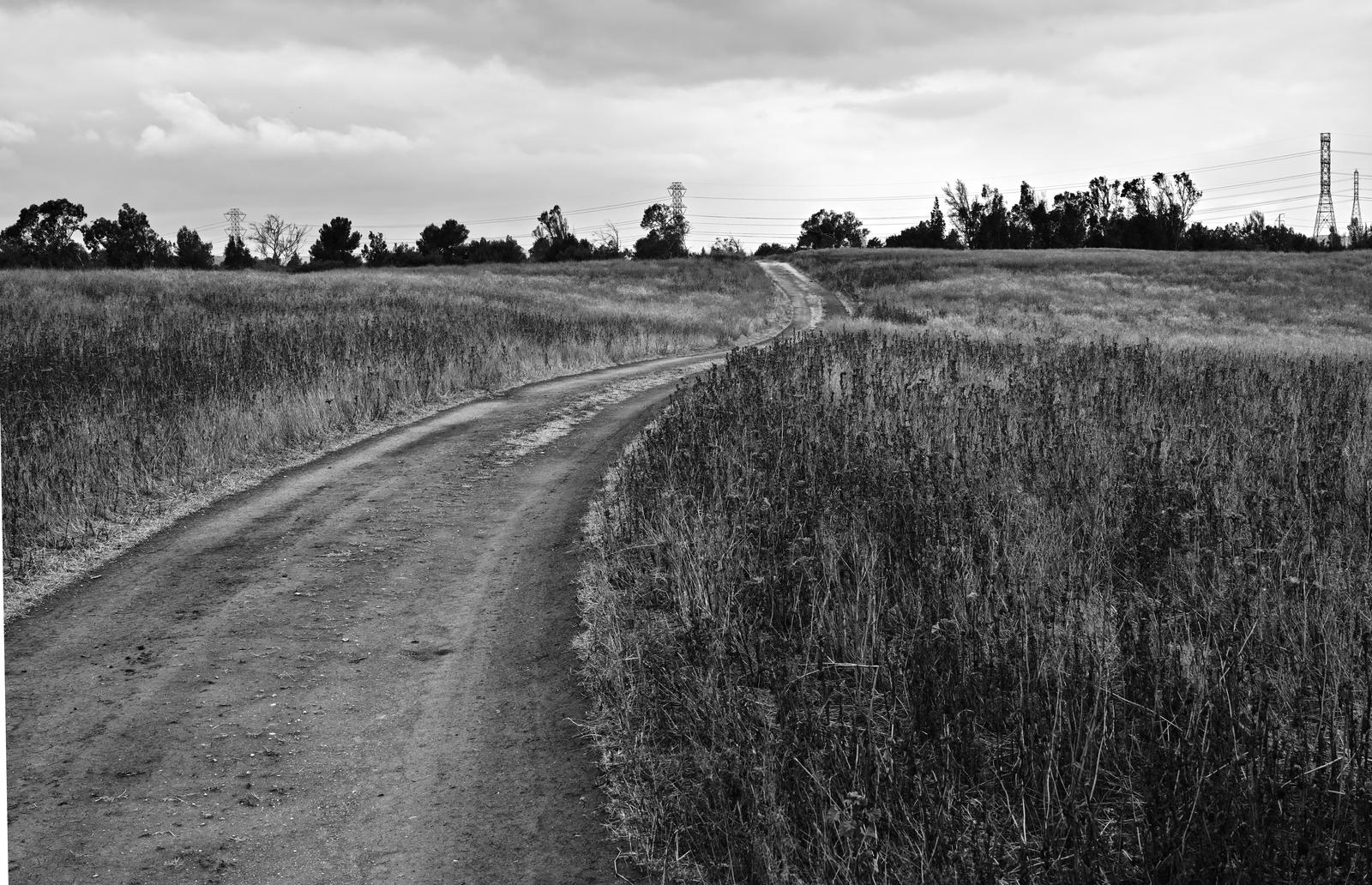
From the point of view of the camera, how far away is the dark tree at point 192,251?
79.9m

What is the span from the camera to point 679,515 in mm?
6695

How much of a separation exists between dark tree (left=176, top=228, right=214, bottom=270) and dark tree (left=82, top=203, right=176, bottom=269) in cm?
111

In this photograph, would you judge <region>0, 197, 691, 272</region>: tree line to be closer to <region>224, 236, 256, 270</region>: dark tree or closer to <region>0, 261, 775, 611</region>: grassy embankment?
<region>224, 236, 256, 270</region>: dark tree

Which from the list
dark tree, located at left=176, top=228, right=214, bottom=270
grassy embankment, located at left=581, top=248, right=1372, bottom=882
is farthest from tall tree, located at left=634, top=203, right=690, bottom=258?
grassy embankment, located at left=581, top=248, right=1372, bottom=882

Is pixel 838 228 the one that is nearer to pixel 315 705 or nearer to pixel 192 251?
pixel 192 251

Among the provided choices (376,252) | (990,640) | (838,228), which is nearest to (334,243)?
(376,252)

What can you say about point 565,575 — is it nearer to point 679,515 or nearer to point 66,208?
point 679,515

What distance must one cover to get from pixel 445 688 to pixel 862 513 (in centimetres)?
304

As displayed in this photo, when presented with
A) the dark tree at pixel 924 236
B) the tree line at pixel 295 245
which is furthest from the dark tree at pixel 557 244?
the dark tree at pixel 924 236

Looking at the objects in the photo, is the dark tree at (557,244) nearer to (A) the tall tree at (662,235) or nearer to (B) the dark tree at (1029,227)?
(A) the tall tree at (662,235)

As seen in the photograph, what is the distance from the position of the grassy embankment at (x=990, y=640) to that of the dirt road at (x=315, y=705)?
0.48 m

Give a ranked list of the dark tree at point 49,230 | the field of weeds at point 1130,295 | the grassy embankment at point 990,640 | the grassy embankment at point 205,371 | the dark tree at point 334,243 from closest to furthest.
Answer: the grassy embankment at point 990,640
the grassy embankment at point 205,371
the field of weeds at point 1130,295
the dark tree at point 49,230
the dark tree at point 334,243

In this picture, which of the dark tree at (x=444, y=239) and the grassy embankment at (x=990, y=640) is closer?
the grassy embankment at (x=990, y=640)

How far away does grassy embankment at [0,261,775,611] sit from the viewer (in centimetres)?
866
